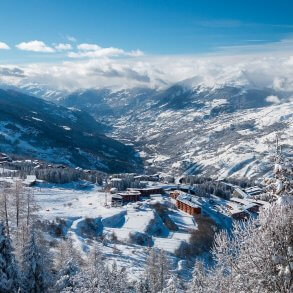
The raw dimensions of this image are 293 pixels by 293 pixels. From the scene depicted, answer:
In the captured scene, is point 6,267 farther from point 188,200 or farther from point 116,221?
point 188,200

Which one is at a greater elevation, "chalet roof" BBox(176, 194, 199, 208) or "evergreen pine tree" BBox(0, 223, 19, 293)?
"evergreen pine tree" BBox(0, 223, 19, 293)

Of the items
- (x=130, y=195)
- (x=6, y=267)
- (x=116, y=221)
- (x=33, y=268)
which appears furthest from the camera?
(x=130, y=195)

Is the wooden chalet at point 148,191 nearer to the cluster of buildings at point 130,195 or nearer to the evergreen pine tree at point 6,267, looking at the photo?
Answer: the cluster of buildings at point 130,195

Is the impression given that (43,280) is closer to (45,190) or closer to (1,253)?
(1,253)

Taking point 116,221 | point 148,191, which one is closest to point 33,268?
point 116,221

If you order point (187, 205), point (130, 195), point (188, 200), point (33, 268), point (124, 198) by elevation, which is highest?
point (33, 268)

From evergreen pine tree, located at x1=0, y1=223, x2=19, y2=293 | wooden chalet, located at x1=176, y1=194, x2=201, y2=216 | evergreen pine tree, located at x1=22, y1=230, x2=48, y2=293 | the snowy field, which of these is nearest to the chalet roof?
wooden chalet, located at x1=176, y1=194, x2=201, y2=216

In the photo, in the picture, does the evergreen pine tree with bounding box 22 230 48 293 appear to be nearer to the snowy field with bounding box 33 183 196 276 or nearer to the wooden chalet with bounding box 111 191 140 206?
the snowy field with bounding box 33 183 196 276

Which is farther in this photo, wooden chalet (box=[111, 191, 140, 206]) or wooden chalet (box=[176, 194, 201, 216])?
wooden chalet (box=[176, 194, 201, 216])

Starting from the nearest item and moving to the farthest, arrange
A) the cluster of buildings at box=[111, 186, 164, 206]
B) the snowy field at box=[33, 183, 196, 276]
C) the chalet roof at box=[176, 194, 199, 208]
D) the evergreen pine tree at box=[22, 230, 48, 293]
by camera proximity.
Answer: the evergreen pine tree at box=[22, 230, 48, 293] → the snowy field at box=[33, 183, 196, 276] → the cluster of buildings at box=[111, 186, 164, 206] → the chalet roof at box=[176, 194, 199, 208]

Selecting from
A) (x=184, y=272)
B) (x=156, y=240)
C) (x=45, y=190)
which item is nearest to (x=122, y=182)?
(x=45, y=190)

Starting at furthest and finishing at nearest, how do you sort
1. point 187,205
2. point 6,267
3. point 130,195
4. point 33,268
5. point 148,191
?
1. point 148,191
2. point 130,195
3. point 187,205
4. point 33,268
5. point 6,267
